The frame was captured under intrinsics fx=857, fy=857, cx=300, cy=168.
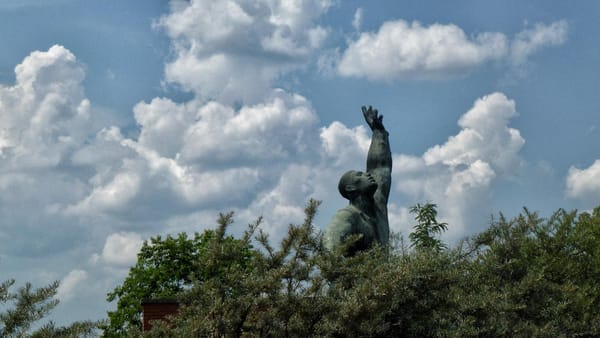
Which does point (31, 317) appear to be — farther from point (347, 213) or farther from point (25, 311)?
point (347, 213)

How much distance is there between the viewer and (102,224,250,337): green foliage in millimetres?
32750

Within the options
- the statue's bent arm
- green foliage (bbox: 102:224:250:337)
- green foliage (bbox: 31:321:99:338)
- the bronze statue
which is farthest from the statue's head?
green foliage (bbox: 102:224:250:337)

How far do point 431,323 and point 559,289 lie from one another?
3930mm

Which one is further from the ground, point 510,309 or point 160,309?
point 160,309

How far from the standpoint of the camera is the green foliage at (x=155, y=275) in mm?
32750

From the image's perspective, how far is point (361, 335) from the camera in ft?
33.3

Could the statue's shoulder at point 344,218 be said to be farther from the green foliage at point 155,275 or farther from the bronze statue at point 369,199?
the green foliage at point 155,275

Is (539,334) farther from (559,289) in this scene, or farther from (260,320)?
(260,320)

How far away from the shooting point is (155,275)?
3391 centimetres

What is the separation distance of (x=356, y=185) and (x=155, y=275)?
21.8m

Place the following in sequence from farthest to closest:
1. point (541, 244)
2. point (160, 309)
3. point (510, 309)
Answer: point (160, 309) → point (541, 244) → point (510, 309)

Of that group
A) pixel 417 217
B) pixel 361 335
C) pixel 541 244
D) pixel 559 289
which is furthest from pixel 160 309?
pixel 361 335

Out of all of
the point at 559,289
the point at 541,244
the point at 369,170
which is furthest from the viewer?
the point at 541,244

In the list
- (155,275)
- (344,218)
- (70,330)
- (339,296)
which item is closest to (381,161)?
(344,218)
